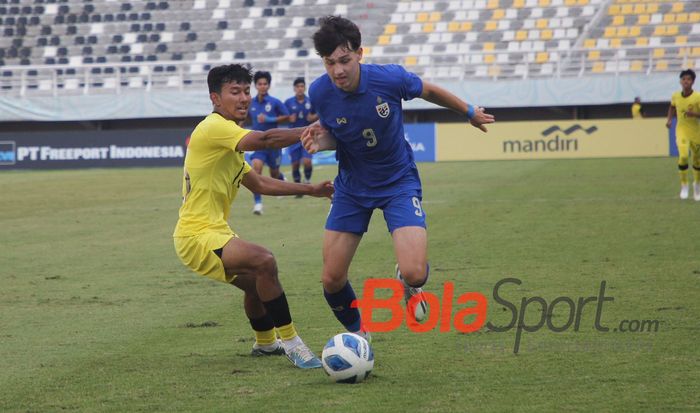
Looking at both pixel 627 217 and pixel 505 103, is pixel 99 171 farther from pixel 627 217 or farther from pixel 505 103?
pixel 627 217

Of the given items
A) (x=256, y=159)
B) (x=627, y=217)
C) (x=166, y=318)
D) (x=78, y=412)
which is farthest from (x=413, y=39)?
(x=78, y=412)

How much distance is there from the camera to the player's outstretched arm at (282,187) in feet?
25.4

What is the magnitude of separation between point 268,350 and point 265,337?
0.34ft

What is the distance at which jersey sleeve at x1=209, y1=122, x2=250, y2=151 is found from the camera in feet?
23.8

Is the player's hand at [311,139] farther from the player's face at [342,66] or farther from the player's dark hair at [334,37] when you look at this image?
the player's dark hair at [334,37]

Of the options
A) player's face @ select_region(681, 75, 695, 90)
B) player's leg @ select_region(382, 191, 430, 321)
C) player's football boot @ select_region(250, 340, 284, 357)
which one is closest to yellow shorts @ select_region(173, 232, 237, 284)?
player's football boot @ select_region(250, 340, 284, 357)

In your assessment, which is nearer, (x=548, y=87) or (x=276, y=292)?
(x=276, y=292)

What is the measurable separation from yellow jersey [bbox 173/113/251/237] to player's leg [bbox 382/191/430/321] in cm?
110

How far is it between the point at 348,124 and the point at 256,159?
13365mm

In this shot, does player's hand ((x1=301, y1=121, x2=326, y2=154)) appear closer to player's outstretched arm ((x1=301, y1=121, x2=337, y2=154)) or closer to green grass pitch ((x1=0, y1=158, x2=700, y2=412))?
player's outstretched arm ((x1=301, y1=121, x2=337, y2=154))

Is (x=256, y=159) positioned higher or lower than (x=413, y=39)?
lower

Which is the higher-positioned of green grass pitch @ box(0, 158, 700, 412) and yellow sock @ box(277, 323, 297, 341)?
yellow sock @ box(277, 323, 297, 341)

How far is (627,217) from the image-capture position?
1708cm

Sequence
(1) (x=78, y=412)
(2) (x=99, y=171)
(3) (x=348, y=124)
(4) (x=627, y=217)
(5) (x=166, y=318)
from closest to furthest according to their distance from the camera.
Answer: (1) (x=78, y=412)
(3) (x=348, y=124)
(5) (x=166, y=318)
(4) (x=627, y=217)
(2) (x=99, y=171)
